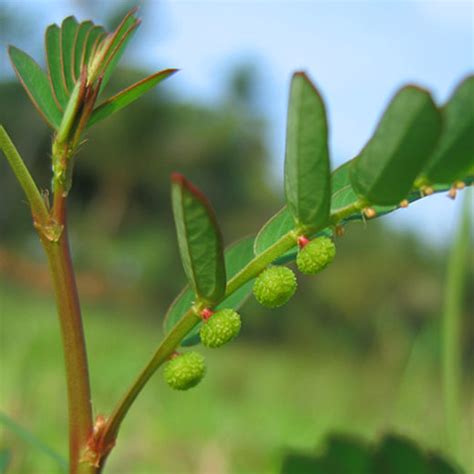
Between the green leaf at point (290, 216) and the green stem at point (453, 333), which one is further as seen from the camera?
the green stem at point (453, 333)

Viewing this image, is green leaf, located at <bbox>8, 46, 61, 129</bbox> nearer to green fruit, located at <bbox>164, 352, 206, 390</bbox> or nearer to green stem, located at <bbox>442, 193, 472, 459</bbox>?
green fruit, located at <bbox>164, 352, 206, 390</bbox>

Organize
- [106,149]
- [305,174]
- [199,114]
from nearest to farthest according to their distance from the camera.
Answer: [305,174]
[106,149]
[199,114]

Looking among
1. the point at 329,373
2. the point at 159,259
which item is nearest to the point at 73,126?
the point at 329,373

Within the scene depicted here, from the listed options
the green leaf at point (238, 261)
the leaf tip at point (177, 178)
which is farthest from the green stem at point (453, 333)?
the leaf tip at point (177, 178)

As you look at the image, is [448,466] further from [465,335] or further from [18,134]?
[18,134]

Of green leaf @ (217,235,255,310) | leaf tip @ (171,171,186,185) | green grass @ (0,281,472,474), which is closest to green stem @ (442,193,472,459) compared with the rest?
green grass @ (0,281,472,474)

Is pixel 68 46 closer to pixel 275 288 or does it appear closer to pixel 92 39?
pixel 92 39

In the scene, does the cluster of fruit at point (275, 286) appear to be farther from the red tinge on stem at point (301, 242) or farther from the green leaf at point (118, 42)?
the green leaf at point (118, 42)
